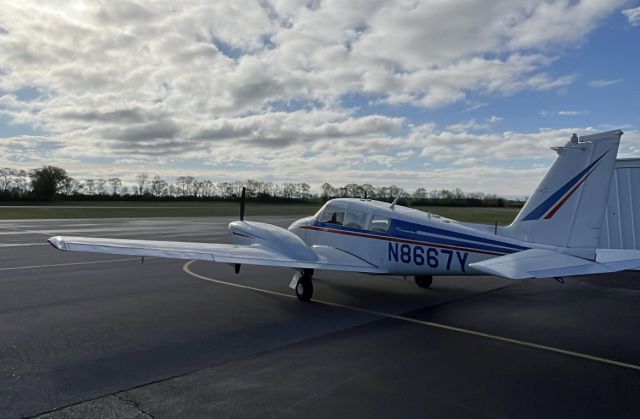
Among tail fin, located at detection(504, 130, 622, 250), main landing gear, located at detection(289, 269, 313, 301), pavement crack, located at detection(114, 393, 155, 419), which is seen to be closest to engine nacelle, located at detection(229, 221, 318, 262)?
main landing gear, located at detection(289, 269, 313, 301)

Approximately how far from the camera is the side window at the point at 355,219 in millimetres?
10961

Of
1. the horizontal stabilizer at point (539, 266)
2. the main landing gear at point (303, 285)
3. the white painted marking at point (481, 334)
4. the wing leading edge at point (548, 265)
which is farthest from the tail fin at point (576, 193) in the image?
the main landing gear at point (303, 285)

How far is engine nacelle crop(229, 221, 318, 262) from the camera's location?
410 inches

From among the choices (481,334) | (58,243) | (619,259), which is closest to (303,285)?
(481,334)

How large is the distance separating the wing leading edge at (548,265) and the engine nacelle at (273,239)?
4.34 m

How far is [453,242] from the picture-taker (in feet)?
30.7

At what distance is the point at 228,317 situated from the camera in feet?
28.8

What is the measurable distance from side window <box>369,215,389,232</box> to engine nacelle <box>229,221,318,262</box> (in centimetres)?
155

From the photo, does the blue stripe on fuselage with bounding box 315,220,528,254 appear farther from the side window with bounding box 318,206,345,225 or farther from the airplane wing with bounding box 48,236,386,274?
the airplane wing with bounding box 48,236,386,274

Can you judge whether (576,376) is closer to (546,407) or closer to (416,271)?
(546,407)

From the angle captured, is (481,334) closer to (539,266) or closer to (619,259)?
(539,266)

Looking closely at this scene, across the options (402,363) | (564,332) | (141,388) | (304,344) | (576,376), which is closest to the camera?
(141,388)

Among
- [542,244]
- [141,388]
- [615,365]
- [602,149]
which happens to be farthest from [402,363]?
[602,149]

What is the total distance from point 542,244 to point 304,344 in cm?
511
